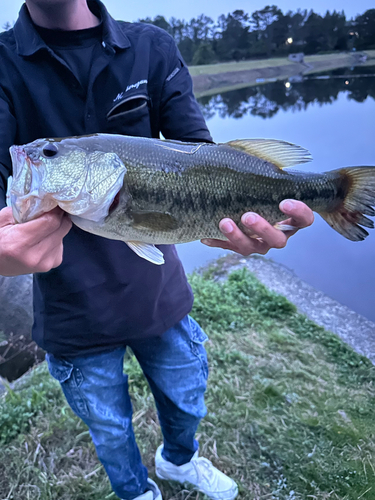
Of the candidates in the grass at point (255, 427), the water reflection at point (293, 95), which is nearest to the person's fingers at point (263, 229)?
the grass at point (255, 427)

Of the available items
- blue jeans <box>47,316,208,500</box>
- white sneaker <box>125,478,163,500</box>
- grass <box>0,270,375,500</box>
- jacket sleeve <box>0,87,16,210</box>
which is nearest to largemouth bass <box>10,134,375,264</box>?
jacket sleeve <box>0,87,16,210</box>

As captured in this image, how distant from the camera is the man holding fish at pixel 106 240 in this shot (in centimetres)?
167

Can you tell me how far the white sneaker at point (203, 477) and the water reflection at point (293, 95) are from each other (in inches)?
495

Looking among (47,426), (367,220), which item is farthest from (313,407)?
(47,426)

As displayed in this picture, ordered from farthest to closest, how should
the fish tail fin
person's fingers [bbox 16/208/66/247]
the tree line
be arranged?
the tree line < the fish tail fin < person's fingers [bbox 16/208/66/247]

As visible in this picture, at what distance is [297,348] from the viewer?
3.76 metres

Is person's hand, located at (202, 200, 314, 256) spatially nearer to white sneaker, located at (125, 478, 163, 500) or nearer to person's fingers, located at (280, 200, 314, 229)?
person's fingers, located at (280, 200, 314, 229)

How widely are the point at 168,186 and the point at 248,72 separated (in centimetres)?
2847

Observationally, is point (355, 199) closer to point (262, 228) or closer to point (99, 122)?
point (262, 228)

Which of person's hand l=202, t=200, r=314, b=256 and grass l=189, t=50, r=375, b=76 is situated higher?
grass l=189, t=50, r=375, b=76

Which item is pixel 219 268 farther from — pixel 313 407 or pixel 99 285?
pixel 99 285

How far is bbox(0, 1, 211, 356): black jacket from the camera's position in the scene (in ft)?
5.50

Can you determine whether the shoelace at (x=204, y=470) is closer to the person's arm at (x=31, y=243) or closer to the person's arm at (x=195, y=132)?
the person's arm at (x=195, y=132)

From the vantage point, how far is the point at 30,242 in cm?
122
